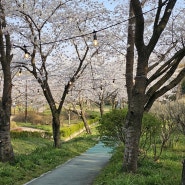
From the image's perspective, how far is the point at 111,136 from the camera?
1325 centimetres

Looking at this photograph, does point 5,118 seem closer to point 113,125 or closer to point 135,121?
point 113,125

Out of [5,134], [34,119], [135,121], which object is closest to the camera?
[135,121]

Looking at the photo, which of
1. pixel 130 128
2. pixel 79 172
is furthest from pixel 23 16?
pixel 130 128

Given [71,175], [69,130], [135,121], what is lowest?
[71,175]

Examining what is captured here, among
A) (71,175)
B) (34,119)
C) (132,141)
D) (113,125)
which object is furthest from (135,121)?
(34,119)

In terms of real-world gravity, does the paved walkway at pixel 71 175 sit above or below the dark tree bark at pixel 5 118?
below

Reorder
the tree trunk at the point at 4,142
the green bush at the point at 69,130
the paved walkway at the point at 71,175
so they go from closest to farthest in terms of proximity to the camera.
Answer: the paved walkway at the point at 71,175
the tree trunk at the point at 4,142
the green bush at the point at 69,130

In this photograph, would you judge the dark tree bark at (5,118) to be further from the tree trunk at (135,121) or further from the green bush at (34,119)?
the green bush at (34,119)

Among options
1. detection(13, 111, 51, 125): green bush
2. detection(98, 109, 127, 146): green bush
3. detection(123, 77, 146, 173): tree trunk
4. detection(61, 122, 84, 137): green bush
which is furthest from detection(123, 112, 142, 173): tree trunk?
detection(13, 111, 51, 125): green bush

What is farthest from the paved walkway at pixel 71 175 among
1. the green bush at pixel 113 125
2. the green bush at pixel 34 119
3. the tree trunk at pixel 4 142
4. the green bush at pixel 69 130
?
the green bush at pixel 34 119

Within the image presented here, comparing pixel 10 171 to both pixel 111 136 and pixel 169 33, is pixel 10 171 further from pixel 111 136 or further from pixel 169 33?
pixel 169 33

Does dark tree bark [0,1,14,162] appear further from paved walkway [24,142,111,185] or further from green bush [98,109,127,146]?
green bush [98,109,127,146]

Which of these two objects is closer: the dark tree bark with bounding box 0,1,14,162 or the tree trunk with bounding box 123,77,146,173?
the tree trunk with bounding box 123,77,146,173

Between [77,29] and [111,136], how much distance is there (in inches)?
345
